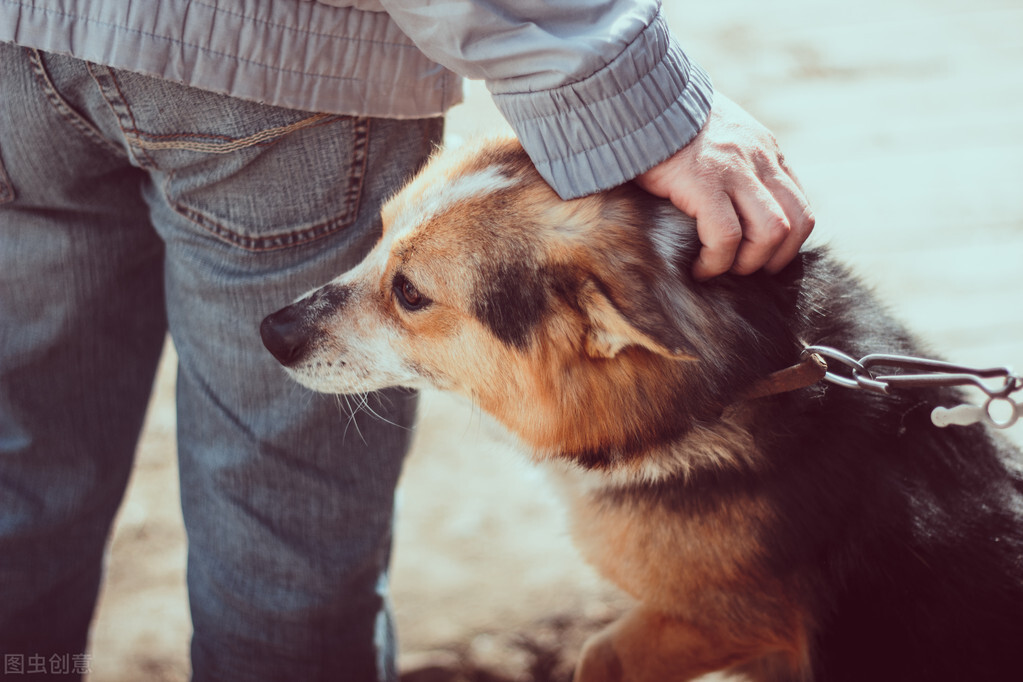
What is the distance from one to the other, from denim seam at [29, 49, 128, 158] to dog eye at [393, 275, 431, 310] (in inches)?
22.9

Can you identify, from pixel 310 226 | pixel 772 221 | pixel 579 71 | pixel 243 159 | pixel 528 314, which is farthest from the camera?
pixel 528 314

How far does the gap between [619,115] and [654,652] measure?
3.96 feet

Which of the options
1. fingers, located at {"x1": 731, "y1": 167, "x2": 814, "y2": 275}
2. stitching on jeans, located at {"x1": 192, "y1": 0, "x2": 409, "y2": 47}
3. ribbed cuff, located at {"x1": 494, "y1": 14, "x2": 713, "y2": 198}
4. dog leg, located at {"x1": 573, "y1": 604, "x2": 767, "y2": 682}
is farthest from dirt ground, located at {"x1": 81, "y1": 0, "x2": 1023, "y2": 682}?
stitching on jeans, located at {"x1": 192, "y1": 0, "x2": 409, "y2": 47}

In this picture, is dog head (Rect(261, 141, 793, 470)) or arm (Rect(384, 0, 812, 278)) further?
dog head (Rect(261, 141, 793, 470))

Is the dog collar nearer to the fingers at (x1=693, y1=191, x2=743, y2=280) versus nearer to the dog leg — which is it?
the fingers at (x1=693, y1=191, x2=743, y2=280)

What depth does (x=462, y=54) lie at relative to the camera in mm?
1341

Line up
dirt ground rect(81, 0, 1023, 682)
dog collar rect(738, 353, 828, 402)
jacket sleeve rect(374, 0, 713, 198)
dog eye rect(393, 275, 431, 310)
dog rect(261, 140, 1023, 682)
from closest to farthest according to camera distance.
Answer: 1. jacket sleeve rect(374, 0, 713, 198)
2. dog collar rect(738, 353, 828, 402)
3. dog rect(261, 140, 1023, 682)
4. dog eye rect(393, 275, 431, 310)
5. dirt ground rect(81, 0, 1023, 682)

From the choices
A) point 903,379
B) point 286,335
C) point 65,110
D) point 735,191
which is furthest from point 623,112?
point 65,110

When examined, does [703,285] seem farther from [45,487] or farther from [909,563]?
[45,487]

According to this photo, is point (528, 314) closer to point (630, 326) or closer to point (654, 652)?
point (630, 326)

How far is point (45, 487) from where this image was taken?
184 cm

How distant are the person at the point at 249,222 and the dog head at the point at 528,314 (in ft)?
0.25

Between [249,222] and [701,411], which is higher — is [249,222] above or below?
above

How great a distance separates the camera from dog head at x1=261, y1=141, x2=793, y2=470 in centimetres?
158
